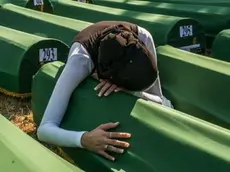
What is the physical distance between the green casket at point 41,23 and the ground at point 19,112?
1.83 feet

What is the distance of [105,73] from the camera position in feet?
6.18

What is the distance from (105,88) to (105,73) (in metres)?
0.17

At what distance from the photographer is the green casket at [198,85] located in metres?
2.29

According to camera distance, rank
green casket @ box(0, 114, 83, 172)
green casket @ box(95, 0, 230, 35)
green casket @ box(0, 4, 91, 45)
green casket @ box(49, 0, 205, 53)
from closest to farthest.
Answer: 1. green casket @ box(0, 114, 83, 172)
2. green casket @ box(49, 0, 205, 53)
3. green casket @ box(0, 4, 91, 45)
4. green casket @ box(95, 0, 230, 35)

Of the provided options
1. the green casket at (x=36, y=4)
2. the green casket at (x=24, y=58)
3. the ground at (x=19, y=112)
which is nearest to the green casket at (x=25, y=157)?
the ground at (x=19, y=112)

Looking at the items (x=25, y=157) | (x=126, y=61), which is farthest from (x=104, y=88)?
(x=25, y=157)

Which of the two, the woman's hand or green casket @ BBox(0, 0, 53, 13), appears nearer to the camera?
the woman's hand

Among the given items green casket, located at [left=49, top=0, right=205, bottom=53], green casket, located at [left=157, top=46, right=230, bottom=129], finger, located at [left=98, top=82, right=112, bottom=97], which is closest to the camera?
finger, located at [left=98, top=82, right=112, bottom=97]

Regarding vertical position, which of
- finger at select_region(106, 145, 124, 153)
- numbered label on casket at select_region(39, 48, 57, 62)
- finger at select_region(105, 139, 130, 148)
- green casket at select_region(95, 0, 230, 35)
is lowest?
green casket at select_region(95, 0, 230, 35)

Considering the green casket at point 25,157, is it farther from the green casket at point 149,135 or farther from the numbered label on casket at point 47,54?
the numbered label on casket at point 47,54

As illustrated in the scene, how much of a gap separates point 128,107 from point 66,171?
0.55 metres

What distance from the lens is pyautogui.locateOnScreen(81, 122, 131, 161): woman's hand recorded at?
1793 mm

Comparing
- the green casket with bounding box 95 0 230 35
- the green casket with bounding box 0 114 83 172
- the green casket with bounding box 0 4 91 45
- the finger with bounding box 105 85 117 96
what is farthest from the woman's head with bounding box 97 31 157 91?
the green casket with bounding box 95 0 230 35

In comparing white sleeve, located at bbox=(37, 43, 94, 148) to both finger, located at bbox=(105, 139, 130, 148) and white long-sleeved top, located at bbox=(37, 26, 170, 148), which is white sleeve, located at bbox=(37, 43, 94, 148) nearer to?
white long-sleeved top, located at bbox=(37, 26, 170, 148)
